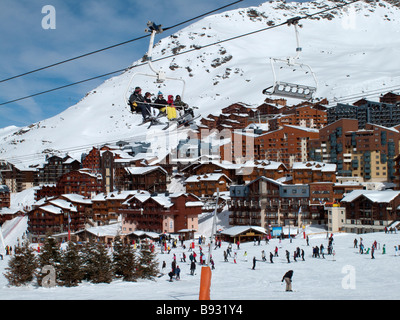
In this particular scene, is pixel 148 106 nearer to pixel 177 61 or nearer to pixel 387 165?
pixel 387 165

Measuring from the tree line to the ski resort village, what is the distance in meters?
0.08

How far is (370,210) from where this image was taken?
51.0 meters

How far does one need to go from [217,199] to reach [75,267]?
13.2 metres

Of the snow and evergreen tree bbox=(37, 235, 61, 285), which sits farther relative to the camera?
evergreen tree bbox=(37, 235, 61, 285)

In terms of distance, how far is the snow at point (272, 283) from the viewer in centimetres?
1894

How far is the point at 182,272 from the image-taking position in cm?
2980

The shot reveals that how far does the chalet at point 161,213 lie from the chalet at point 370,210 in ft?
56.0

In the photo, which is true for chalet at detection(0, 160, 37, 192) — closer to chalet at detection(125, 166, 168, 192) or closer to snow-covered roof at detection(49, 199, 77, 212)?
chalet at detection(125, 166, 168, 192)

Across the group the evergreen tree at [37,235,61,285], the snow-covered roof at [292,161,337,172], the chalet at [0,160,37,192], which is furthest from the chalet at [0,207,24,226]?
the evergreen tree at [37,235,61,285]

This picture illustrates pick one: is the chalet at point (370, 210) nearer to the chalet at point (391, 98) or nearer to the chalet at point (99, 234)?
the chalet at point (99, 234)

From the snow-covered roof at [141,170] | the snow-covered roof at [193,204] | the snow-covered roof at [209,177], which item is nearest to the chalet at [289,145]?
the snow-covered roof at [209,177]

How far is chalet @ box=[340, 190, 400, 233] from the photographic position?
1980 inches

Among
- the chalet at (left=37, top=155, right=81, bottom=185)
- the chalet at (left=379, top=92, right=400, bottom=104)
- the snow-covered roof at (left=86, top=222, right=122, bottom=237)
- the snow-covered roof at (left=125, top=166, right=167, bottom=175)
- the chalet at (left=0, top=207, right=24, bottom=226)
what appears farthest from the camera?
the chalet at (left=37, top=155, right=81, bottom=185)
